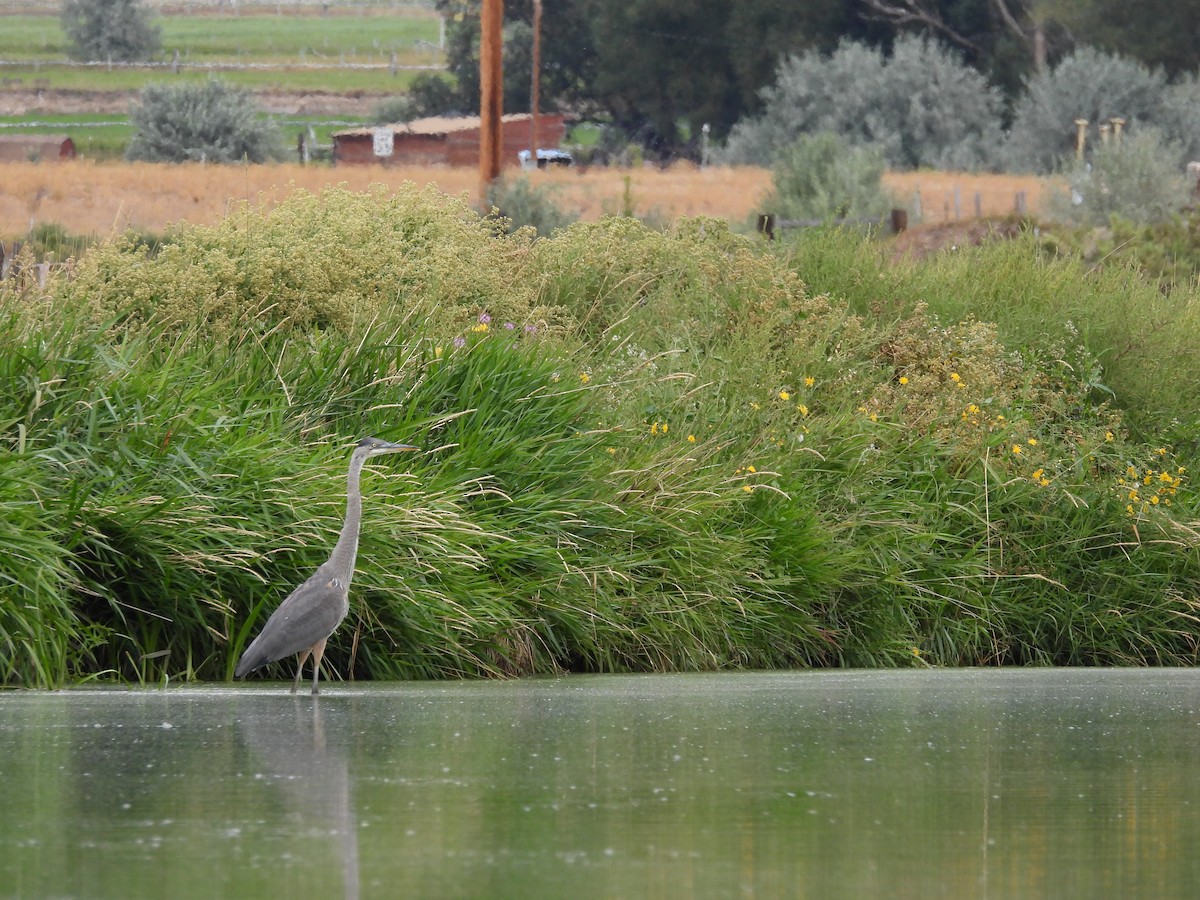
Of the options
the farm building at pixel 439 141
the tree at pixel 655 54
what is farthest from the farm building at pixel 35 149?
the tree at pixel 655 54

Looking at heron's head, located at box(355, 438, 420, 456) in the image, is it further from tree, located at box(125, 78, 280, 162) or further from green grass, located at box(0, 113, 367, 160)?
green grass, located at box(0, 113, 367, 160)

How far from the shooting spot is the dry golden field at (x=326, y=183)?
50.0 meters

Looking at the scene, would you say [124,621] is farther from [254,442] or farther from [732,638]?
[732,638]

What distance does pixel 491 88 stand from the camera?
23.0 meters

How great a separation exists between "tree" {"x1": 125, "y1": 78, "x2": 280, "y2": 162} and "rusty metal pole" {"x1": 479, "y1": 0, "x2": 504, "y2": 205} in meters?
40.8

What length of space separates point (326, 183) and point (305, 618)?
39.0 metres

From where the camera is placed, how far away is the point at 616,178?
6581cm

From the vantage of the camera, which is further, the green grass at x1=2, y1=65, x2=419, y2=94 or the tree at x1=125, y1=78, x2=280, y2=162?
the green grass at x1=2, y1=65, x2=419, y2=94

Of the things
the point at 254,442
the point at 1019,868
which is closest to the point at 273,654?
the point at 254,442

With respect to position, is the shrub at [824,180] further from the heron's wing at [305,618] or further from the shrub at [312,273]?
the heron's wing at [305,618]

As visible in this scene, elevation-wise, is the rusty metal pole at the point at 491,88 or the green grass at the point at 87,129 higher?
the rusty metal pole at the point at 491,88

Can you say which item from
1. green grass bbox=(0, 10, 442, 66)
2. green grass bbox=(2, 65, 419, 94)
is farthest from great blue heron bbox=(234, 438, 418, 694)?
green grass bbox=(0, 10, 442, 66)

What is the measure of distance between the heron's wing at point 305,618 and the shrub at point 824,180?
31617 millimetres

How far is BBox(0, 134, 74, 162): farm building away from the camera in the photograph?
67.4m
